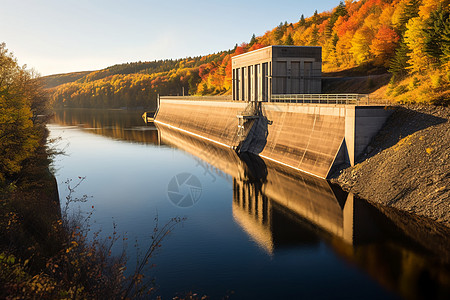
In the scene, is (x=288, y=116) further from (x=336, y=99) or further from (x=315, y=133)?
(x=336, y=99)

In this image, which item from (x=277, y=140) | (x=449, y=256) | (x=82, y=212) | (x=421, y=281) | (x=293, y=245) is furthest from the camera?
(x=277, y=140)

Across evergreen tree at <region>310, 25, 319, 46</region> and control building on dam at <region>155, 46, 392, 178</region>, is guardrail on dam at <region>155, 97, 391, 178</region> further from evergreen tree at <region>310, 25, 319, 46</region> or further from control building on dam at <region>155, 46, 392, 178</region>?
evergreen tree at <region>310, 25, 319, 46</region>

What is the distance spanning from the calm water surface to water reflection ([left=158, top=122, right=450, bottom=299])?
6cm

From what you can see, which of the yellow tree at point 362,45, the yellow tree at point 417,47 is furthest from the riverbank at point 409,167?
the yellow tree at point 362,45

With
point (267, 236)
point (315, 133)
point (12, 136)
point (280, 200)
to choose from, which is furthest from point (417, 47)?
point (12, 136)

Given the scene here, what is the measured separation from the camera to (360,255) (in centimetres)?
1950

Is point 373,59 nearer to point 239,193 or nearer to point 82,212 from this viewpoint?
point 239,193

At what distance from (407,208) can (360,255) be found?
684cm

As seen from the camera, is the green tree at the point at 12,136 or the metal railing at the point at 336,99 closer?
the green tree at the point at 12,136

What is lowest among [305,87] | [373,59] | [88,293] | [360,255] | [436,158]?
[360,255]

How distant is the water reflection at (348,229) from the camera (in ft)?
56.6

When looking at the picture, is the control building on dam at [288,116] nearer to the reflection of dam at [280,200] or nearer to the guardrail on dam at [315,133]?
the guardrail on dam at [315,133]

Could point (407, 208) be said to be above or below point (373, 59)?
below

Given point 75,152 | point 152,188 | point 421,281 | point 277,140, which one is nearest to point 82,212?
point 152,188
